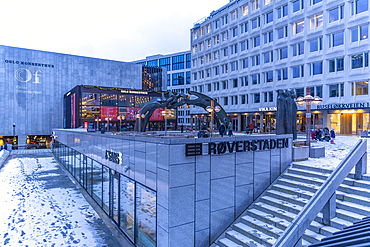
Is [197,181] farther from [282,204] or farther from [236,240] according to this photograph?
[282,204]

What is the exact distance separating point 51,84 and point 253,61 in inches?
2155

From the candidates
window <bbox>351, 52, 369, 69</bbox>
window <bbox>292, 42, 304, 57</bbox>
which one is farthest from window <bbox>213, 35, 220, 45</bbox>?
window <bbox>351, 52, 369, 69</bbox>

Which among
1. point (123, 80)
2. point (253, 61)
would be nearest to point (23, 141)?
point (123, 80)

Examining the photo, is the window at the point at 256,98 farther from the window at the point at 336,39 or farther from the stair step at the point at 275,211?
the stair step at the point at 275,211

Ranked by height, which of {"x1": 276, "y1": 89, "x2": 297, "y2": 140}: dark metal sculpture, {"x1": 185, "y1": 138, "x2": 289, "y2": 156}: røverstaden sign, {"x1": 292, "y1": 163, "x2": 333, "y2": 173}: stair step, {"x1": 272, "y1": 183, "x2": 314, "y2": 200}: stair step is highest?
{"x1": 276, "y1": 89, "x2": 297, "y2": 140}: dark metal sculpture

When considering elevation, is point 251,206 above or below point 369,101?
below

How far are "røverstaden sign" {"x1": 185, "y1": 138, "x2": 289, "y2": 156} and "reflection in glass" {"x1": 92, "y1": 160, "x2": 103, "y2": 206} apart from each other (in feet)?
31.8

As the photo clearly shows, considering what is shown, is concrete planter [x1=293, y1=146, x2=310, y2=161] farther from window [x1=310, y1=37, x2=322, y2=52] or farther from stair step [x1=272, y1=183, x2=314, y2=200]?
window [x1=310, y1=37, x2=322, y2=52]

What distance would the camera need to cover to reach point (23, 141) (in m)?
62.6

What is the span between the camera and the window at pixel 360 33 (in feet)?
94.9

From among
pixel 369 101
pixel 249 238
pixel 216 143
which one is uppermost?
pixel 369 101

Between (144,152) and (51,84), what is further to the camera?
(51,84)

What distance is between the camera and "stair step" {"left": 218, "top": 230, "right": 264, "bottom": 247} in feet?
27.4

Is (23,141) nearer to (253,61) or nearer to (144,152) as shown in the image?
(253,61)
